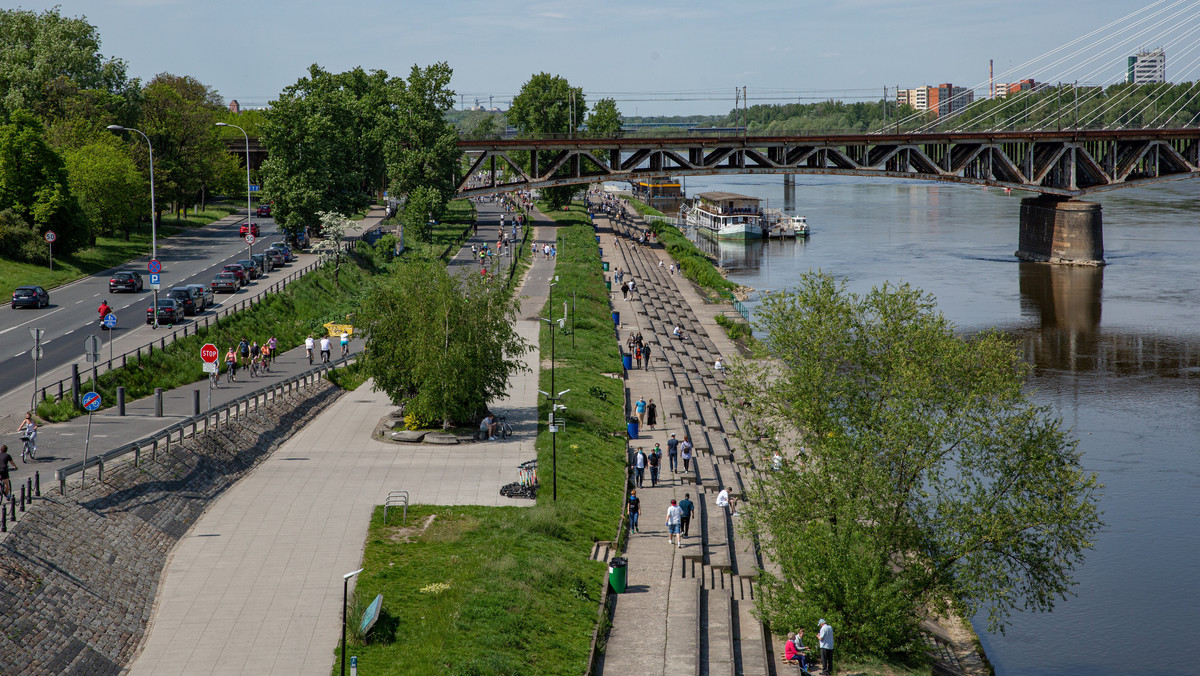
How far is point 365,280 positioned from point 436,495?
3919 cm

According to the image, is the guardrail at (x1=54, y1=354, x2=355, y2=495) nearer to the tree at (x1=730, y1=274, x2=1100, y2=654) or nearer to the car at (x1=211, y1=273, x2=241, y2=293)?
the car at (x1=211, y1=273, x2=241, y2=293)

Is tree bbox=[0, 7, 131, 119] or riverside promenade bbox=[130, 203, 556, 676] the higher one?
tree bbox=[0, 7, 131, 119]

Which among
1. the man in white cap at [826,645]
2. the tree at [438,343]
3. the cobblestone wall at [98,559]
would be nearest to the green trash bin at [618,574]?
the man in white cap at [826,645]

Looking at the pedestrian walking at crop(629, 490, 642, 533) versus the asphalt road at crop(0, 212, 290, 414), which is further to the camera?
the asphalt road at crop(0, 212, 290, 414)

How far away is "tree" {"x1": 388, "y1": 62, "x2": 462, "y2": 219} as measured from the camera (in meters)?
81.7

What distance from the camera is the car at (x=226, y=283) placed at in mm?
56844

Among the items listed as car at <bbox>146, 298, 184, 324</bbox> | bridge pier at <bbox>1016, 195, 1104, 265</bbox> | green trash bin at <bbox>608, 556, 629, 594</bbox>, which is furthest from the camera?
bridge pier at <bbox>1016, 195, 1104, 265</bbox>

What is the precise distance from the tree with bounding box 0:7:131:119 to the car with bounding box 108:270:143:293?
23709 mm

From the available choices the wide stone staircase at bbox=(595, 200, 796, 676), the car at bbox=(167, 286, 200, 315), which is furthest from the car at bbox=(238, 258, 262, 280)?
the wide stone staircase at bbox=(595, 200, 796, 676)

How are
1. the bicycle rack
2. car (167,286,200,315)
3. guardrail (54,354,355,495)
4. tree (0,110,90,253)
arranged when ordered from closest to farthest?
1. guardrail (54,354,355,495)
2. the bicycle rack
3. car (167,286,200,315)
4. tree (0,110,90,253)

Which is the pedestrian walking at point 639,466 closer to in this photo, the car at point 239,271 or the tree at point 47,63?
the car at point 239,271

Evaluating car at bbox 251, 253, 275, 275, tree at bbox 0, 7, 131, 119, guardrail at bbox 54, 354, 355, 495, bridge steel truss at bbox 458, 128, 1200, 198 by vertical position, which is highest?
tree at bbox 0, 7, 131, 119

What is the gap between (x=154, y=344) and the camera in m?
42.3

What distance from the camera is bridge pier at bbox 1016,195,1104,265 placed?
9656 cm
